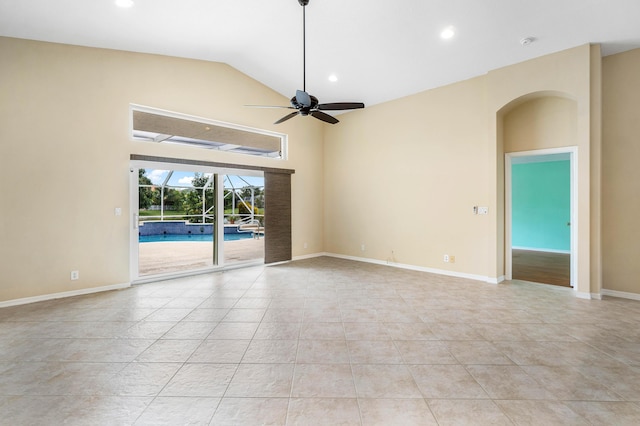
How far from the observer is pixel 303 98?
345 cm

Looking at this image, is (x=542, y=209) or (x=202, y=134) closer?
(x=202, y=134)

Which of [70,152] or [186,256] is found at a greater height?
[70,152]

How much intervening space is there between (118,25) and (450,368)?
18.2 ft

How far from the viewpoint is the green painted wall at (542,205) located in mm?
8016

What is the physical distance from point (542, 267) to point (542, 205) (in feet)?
10.9

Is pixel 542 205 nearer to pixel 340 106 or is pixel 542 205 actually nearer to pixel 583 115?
pixel 583 115

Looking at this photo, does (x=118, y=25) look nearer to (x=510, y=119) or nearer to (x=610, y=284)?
(x=510, y=119)

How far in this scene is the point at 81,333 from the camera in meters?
2.93

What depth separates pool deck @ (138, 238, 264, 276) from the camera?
5.70 meters

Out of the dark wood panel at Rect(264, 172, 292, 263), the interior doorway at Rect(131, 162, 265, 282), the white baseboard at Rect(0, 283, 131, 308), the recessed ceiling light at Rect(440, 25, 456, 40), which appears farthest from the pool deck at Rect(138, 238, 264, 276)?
the recessed ceiling light at Rect(440, 25, 456, 40)

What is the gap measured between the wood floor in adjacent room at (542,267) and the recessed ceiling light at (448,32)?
4.17 meters

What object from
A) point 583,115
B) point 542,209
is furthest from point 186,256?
point 542,209

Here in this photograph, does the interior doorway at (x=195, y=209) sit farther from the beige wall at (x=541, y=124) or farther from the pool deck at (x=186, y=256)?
the beige wall at (x=541, y=124)

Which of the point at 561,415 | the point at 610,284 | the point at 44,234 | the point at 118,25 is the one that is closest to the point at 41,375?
the point at 44,234
